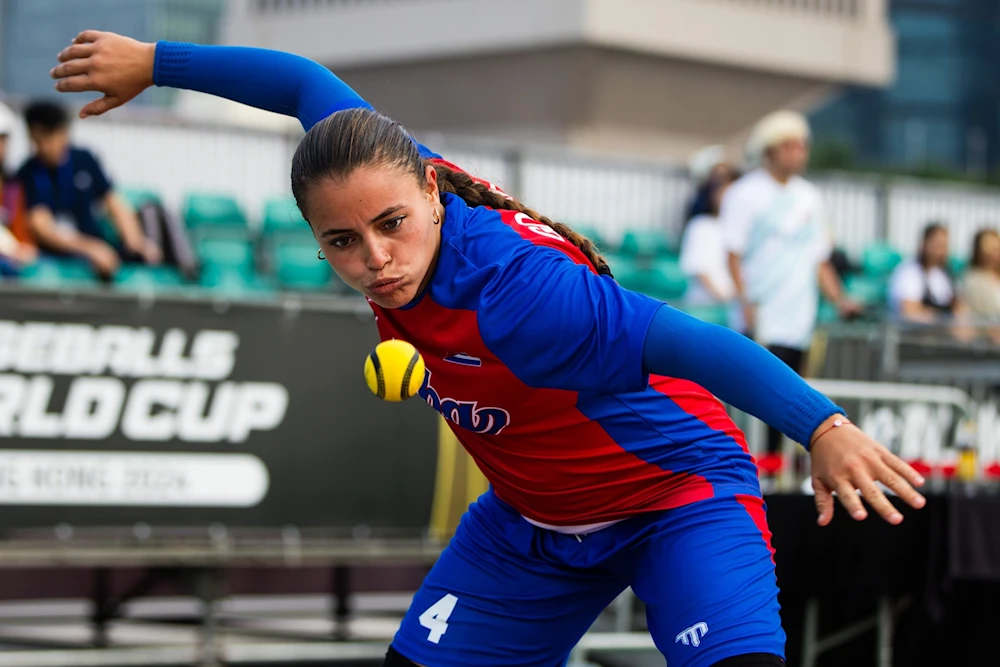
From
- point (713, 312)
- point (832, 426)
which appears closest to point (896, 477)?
point (832, 426)

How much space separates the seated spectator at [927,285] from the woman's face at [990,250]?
0.91 ft

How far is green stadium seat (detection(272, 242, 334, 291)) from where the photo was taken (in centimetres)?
1034

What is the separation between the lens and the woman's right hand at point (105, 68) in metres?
3.72

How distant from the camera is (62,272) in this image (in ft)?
27.3

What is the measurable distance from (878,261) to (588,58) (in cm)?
360

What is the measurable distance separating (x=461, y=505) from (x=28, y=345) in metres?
2.20

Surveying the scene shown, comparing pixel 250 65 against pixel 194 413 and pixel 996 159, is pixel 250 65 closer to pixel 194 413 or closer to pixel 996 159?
pixel 194 413

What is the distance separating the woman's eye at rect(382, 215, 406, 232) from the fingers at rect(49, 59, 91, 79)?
3.76 ft

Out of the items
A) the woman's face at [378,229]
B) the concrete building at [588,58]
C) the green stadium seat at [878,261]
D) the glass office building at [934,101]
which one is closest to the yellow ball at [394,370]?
the woman's face at [378,229]

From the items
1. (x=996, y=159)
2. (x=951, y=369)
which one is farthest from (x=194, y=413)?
(x=996, y=159)

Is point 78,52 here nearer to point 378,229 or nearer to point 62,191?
point 378,229

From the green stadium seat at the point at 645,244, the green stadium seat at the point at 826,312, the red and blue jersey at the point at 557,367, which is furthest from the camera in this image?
the green stadium seat at the point at 645,244

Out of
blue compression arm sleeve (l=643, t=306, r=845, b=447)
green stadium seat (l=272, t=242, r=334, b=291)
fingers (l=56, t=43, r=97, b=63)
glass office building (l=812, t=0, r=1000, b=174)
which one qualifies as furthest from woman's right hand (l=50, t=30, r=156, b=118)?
glass office building (l=812, t=0, r=1000, b=174)

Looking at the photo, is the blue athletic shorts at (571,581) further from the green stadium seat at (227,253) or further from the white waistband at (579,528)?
the green stadium seat at (227,253)
